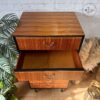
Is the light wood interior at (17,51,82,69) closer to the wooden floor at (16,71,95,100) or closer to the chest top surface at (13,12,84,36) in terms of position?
the chest top surface at (13,12,84,36)

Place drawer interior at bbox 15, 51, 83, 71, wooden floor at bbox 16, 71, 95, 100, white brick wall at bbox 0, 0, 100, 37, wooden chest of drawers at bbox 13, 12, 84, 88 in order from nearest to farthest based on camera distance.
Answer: wooden chest of drawers at bbox 13, 12, 84, 88, drawer interior at bbox 15, 51, 83, 71, white brick wall at bbox 0, 0, 100, 37, wooden floor at bbox 16, 71, 95, 100

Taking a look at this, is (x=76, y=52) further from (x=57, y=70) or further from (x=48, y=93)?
(x=48, y=93)

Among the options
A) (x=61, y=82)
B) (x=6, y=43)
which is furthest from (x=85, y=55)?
(x=6, y=43)

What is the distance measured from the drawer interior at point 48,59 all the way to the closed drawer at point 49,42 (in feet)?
0.39

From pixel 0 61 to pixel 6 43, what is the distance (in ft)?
0.48

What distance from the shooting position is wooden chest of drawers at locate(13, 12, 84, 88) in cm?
101

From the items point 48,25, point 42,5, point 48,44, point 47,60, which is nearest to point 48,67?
point 47,60

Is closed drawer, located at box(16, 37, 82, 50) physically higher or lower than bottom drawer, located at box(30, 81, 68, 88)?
higher

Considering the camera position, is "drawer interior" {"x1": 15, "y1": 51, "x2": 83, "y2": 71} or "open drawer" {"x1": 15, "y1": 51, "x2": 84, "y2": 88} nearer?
"open drawer" {"x1": 15, "y1": 51, "x2": 84, "y2": 88}

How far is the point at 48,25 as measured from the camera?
111cm

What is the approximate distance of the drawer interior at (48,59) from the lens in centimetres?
117

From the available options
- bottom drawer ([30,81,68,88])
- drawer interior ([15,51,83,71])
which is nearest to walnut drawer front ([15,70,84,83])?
drawer interior ([15,51,83,71])

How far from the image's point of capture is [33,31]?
3.40 feet

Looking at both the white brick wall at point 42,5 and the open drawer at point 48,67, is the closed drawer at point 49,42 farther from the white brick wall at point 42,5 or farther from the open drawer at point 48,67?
the white brick wall at point 42,5
